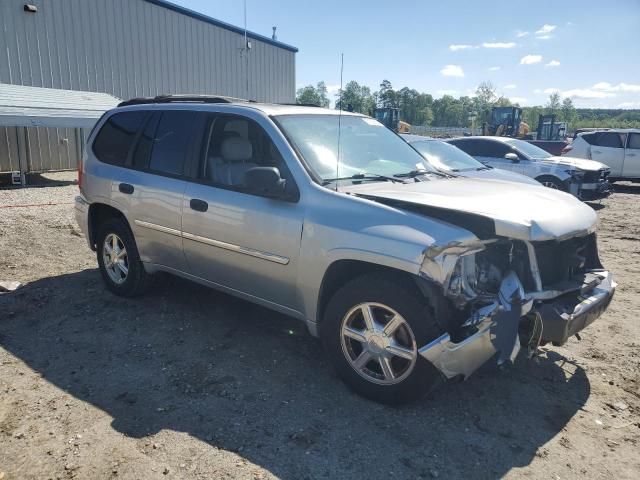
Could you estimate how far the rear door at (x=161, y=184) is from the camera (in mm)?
4262

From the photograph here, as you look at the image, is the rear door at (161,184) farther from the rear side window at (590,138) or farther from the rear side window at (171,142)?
the rear side window at (590,138)

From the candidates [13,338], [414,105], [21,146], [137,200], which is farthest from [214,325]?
[414,105]

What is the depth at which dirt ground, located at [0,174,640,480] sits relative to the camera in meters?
2.68

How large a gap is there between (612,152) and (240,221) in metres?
Answer: 15.9

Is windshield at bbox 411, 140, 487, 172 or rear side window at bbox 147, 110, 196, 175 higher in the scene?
rear side window at bbox 147, 110, 196, 175

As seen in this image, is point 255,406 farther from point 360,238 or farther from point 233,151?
point 233,151

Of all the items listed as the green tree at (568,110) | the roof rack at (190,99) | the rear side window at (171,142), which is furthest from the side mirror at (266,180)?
the green tree at (568,110)

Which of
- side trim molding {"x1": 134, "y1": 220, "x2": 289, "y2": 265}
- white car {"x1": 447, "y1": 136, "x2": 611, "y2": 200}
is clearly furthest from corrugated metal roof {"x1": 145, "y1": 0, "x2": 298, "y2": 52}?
side trim molding {"x1": 134, "y1": 220, "x2": 289, "y2": 265}

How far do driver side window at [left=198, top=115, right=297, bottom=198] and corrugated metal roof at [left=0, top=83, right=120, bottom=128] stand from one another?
1043 centimetres

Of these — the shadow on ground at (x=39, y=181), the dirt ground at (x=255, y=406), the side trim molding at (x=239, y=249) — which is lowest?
the dirt ground at (x=255, y=406)

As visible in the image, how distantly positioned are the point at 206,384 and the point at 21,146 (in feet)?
41.2

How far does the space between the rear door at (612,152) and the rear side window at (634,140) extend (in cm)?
19

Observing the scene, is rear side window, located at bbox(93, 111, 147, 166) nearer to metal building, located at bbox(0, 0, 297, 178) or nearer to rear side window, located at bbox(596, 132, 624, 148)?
metal building, located at bbox(0, 0, 297, 178)

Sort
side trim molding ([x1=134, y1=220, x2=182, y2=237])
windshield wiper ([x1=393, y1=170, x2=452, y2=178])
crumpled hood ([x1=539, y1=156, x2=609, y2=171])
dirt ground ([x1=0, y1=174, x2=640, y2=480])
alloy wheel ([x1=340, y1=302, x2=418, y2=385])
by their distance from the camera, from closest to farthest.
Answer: dirt ground ([x1=0, y1=174, x2=640, y2=480])
alloy wheel ([x1=340, y1=302, x2=418, y2=385])
windshield wiper ([x1=393, y1=170, x2=452, y2=178])
side trim molding ([x1=134, y1=220, x2=182, y2=237])
crumpled hood ([x1=539, y1=156, x2=609, y2=171])
